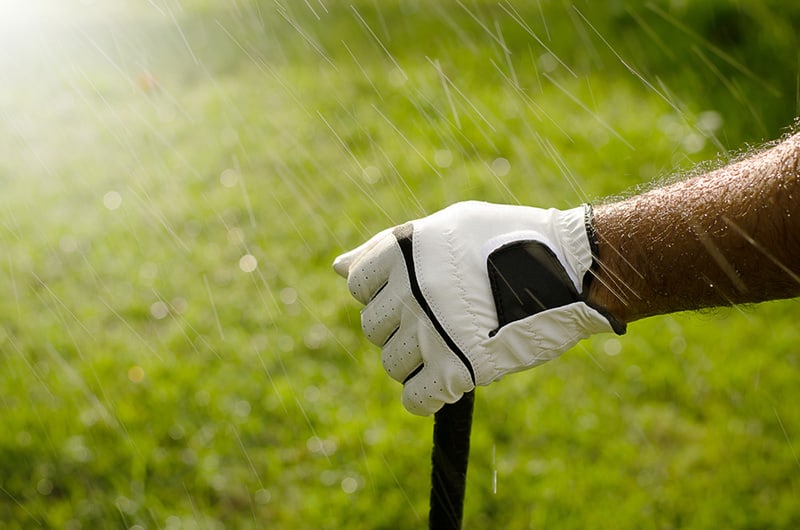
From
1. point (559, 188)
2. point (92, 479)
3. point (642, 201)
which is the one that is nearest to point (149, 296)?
point (92, 479)

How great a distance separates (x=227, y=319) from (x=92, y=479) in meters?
1.09

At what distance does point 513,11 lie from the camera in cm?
678

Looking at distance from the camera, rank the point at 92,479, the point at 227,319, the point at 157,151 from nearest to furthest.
A: the point at 92,479
the point at 227,319
the point at 157,151

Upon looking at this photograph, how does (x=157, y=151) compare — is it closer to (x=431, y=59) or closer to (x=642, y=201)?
(x=431, y=59)

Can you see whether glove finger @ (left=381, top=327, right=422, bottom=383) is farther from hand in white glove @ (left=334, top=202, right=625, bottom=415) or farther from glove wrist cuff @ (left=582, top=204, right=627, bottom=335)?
glove wrist cuff @ (left=582, top=204, right=627, bottom=335)

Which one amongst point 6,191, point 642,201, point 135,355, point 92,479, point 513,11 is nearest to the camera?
point 642,201

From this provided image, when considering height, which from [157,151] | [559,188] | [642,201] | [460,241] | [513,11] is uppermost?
[460,241]

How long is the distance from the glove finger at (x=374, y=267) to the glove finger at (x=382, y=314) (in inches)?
0.8

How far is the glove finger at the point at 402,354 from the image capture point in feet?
5.76

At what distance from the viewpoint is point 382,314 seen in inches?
69.8

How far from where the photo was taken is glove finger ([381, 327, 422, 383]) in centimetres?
176

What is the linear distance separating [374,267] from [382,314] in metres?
0.11

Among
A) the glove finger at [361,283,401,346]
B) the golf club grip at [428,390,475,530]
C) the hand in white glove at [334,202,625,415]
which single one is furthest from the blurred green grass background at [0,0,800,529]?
the glove finger at [361,283,401,346]

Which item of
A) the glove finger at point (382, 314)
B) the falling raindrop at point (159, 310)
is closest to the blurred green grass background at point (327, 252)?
the falling raindrop at point (159, 310)
